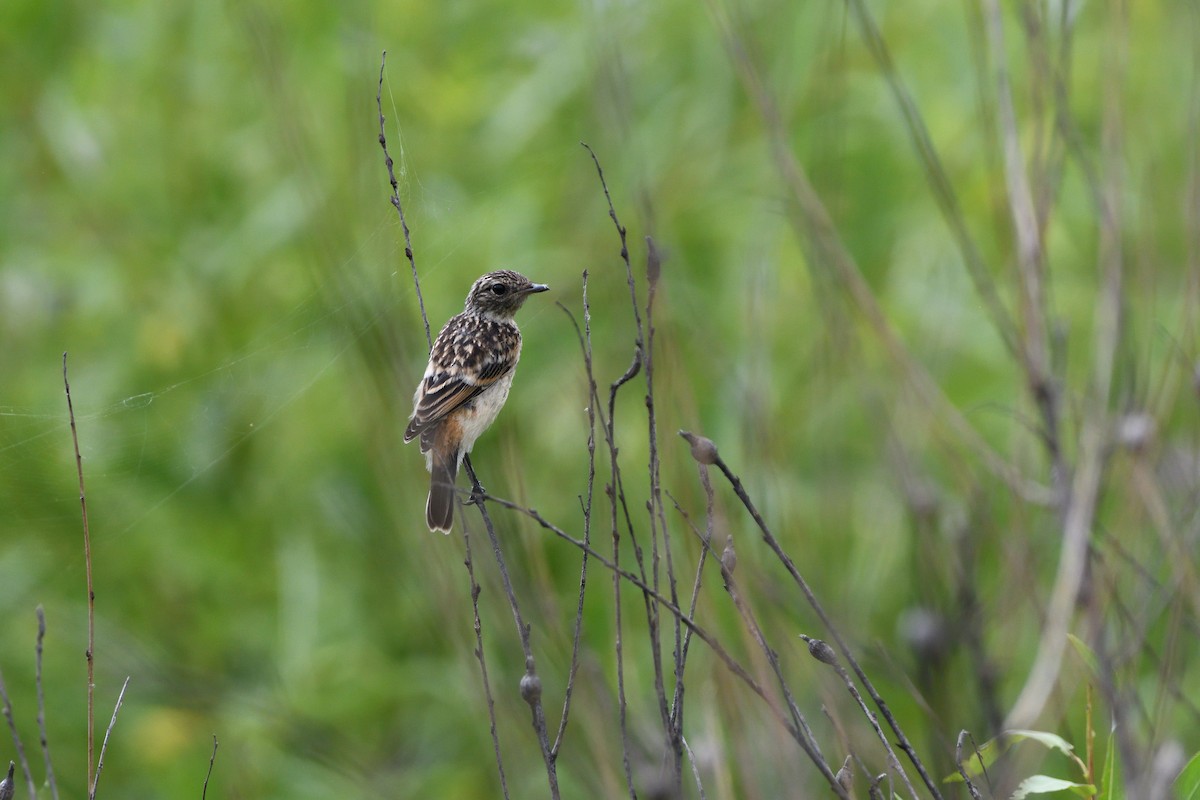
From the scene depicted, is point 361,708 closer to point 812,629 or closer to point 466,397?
point 812,629

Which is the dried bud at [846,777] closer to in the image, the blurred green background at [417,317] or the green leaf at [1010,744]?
the green leaf at [1010,744]

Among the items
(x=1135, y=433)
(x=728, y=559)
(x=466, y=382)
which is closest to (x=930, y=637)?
(x=1135, y=433)

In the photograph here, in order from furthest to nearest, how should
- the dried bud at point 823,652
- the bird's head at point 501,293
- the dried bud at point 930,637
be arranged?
the bird's head at point 501,293
the dried bud at point 930,637
the dried bud at point 823,652

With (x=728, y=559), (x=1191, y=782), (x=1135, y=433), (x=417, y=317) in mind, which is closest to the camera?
(x=728, y=559)

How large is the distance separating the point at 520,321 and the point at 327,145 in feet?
3.08

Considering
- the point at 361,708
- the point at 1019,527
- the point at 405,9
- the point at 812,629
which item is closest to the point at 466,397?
the point at 1019,527

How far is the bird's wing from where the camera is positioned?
2.14 m

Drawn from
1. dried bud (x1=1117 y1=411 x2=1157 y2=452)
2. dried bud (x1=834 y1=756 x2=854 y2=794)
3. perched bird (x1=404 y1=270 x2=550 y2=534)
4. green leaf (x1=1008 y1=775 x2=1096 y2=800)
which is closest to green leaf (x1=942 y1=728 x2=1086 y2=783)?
green leaf (x1=1008 y1=775 x2=1096 y2=800)

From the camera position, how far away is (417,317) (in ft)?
10.5

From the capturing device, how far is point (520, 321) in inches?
127

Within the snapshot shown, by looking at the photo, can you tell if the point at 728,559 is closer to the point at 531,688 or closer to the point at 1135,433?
the point at 531,688

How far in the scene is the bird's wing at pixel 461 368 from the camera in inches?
84.4

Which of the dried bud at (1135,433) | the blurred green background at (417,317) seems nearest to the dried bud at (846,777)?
the dried bud at (1135,433)

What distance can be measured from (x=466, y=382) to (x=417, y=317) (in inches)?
39.6
